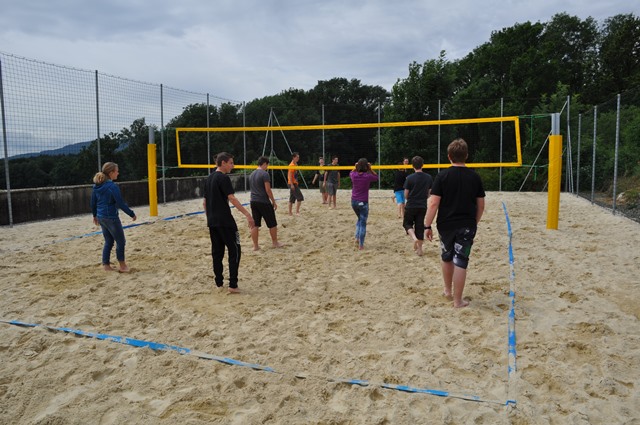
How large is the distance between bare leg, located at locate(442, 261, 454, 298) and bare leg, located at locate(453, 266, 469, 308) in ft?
0.41

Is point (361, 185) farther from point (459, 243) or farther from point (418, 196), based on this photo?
point (459, 243)

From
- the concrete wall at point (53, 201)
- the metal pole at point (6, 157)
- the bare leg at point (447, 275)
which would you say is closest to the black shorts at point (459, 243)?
the bare leg at point (447, 275)

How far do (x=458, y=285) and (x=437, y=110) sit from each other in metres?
14.8

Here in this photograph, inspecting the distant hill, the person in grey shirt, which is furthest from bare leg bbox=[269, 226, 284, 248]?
the distant hill

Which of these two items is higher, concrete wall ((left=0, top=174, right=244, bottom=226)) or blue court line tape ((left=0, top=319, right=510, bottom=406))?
concrete wall ((left=0, top=174, right=244, bottom=226))

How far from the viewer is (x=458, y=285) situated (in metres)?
3.70

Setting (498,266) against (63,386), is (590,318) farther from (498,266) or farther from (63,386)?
(63,386)

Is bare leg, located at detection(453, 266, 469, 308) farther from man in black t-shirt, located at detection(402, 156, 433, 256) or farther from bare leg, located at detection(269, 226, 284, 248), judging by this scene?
bare leg, located at detection(269, 226, 284, 248)

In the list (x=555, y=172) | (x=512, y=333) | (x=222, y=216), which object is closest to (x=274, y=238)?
(x=222, y=216)

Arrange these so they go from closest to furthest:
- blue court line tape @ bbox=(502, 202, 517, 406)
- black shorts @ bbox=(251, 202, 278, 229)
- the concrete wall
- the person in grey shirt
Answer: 1. blue court line tape @ bbox=(502, 202, 517, 406)
2. the person in grey shirt
3. black shorts @ bbox=(251, 202, 278, 229)
4. the concrete wall

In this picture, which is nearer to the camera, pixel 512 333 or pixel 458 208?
pixel 512 333

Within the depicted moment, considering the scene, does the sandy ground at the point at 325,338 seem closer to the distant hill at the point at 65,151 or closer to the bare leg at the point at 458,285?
the bare leg at the point at 458,285

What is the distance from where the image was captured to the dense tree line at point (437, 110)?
34.6 ft

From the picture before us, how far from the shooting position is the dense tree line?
10555 millimetres
